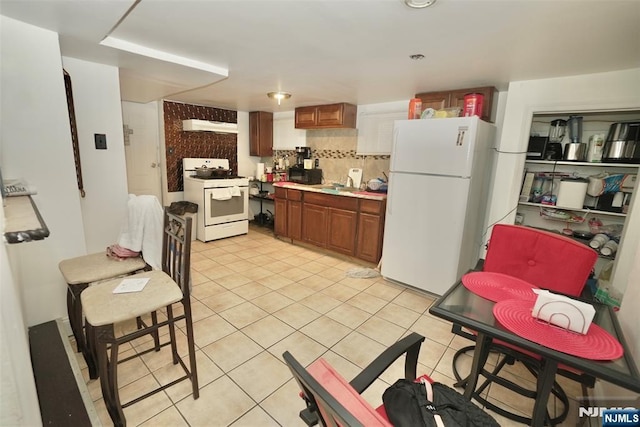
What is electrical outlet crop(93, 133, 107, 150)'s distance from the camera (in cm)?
240

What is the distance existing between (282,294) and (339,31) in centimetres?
229

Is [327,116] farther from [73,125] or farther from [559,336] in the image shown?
[559,336]

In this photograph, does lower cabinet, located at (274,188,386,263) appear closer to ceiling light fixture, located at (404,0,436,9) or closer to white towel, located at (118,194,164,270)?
ceiling light fixture, located at (404,0,436,9)

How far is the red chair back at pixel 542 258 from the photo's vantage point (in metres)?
1.63

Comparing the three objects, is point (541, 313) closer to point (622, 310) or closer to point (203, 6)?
point (622, 310)

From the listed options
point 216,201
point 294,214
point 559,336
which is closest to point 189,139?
point 216,201

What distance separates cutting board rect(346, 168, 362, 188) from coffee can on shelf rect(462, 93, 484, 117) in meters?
1.73

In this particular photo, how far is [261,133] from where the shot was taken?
5.21 metres

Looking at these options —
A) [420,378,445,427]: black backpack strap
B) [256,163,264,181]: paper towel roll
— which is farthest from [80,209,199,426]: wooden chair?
[256,163,264,181]: paper towel roll

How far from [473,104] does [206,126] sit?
12.1 feet

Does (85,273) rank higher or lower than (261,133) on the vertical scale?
lower

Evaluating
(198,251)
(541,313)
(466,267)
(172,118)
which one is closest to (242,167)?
(172,118)

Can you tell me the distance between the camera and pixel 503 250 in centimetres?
188

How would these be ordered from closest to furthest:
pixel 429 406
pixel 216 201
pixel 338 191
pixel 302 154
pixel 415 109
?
pixel 429 406
pixel 415 109
pixel 338 191
pixel 216 201
pixel 302 154
